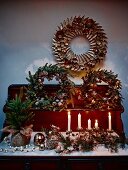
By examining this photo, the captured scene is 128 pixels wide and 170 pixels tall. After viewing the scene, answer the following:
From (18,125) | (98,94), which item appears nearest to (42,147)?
(18,125)

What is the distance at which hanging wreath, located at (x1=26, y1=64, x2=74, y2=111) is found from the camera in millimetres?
3879

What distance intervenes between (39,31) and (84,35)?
753 mm

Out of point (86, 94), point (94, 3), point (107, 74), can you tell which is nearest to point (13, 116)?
point (86, 94)

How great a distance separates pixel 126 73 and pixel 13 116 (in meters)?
2.28

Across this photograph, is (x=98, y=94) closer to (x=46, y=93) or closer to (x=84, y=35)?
(x=46, y=93)

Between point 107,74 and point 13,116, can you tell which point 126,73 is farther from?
point 13,116

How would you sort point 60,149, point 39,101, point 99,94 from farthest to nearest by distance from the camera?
point 99,94, point 39,101, point 60,149

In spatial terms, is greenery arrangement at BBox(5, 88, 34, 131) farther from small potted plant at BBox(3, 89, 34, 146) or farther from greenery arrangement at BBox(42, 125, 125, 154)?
greenery arrangement at BBox(42, 125, 125, 154)

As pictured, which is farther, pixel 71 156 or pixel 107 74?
pixel 107 74

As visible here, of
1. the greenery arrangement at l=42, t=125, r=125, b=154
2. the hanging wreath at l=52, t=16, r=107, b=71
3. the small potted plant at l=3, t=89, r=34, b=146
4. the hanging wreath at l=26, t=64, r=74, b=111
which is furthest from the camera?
the hanging wreath at l=52, t=16, r=107, b=71

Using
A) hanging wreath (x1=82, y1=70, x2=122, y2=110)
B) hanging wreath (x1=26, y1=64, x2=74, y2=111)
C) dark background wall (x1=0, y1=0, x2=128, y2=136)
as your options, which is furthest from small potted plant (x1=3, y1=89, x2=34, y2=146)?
dark background wall (x1=0, y1=0, x2=128, y2=136)

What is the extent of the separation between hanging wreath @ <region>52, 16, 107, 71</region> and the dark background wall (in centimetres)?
14

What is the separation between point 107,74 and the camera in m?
4.05

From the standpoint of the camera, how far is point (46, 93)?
4082 millimetres
